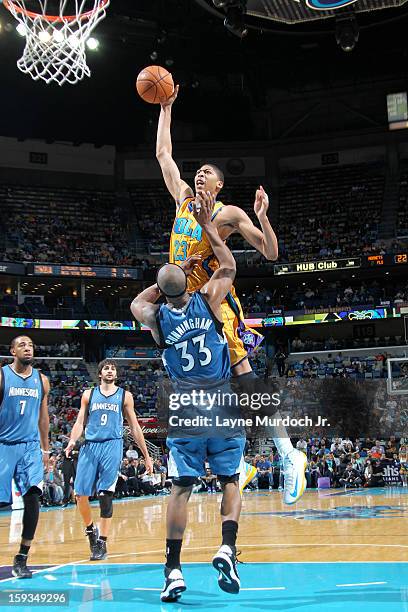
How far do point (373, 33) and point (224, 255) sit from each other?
28.0 m

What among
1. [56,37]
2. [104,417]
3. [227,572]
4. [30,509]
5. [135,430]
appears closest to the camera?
[227,572]

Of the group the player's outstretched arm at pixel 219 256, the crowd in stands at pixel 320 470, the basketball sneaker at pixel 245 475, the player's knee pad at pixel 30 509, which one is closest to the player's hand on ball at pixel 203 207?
the player's outstretched arm at pixel 219 256

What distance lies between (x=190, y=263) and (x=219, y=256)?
1.37ft

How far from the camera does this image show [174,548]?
4.79 metres

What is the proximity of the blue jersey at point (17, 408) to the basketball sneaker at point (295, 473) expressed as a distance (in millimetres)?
2344

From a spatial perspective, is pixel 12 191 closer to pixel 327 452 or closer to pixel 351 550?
pixel 327 452

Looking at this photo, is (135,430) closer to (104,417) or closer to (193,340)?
(104,417)

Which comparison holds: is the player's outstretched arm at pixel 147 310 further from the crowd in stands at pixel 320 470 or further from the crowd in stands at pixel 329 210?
the crowd in stands at pixel 329 210

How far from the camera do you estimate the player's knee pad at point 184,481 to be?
191 inches

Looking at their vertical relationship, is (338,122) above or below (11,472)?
above

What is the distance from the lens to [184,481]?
4.86 meters

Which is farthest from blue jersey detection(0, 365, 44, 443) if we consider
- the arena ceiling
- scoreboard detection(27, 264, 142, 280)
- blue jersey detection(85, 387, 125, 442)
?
scoreboard detection(27, 264, 142, 280)

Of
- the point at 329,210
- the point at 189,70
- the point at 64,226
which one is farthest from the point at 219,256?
the point at 329,210

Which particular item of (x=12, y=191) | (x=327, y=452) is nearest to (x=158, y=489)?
(x=327, y=452)
